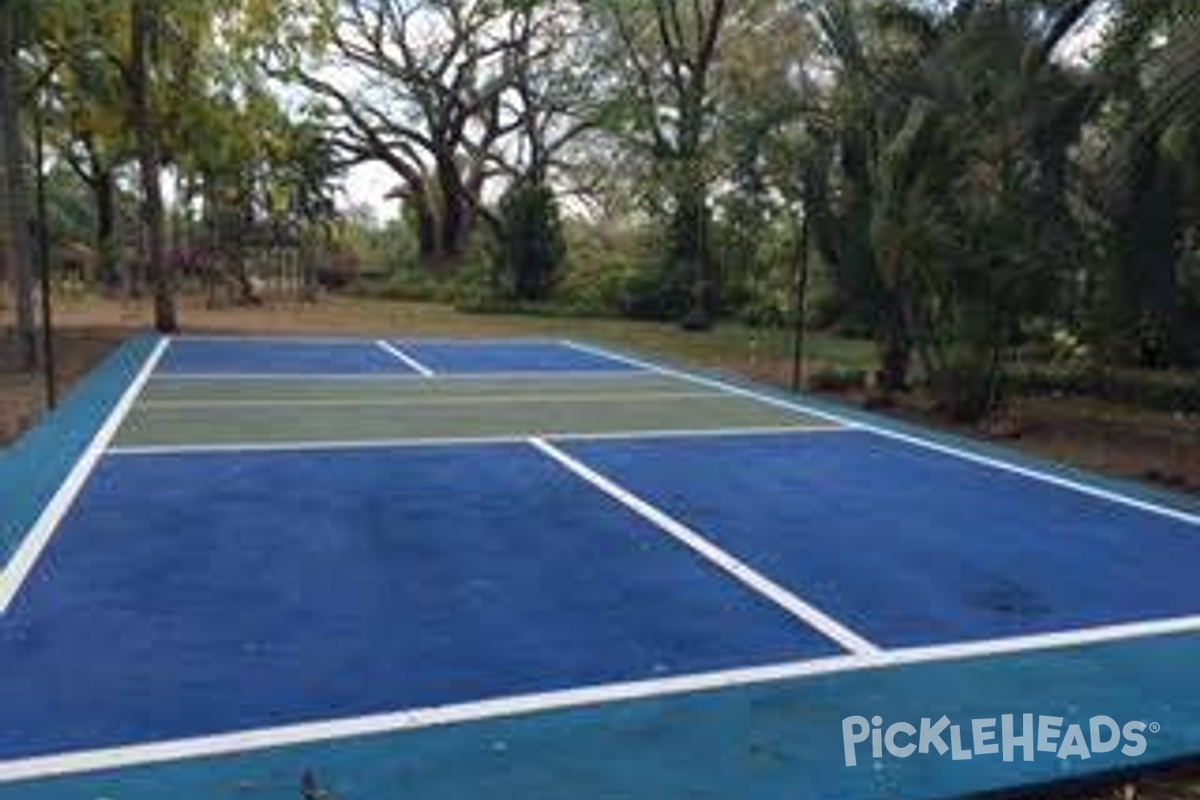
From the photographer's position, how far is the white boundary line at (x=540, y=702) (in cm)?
412

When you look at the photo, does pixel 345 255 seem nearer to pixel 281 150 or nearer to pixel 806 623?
pixel 281 150

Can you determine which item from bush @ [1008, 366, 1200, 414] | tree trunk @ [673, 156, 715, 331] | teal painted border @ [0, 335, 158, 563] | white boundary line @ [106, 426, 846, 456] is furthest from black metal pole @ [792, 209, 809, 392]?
teal painted border @ [0, 335, 158, 563]

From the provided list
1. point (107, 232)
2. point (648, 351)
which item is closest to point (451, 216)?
point (107, 232)

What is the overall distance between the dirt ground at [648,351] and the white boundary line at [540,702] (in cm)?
394

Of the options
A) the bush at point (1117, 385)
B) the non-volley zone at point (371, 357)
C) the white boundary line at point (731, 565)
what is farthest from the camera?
the non-volley zone at point (371, 357)

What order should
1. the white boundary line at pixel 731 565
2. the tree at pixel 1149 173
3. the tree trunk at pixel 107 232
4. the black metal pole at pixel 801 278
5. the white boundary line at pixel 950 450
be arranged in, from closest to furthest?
the white boundary line at pixel 731 565
the white boundary line at pixel 950 450
the tree at pixel 1149 173
the black metal pole at pixel 801 278
the tree trunk at pixel 107 232

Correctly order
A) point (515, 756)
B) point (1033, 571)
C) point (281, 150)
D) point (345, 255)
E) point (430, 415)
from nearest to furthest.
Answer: point (515, 756)
point (1033, 571)
point (430, 415)
point (281, 150)
point (345, 255)

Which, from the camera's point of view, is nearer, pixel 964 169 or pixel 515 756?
pixel 515 756

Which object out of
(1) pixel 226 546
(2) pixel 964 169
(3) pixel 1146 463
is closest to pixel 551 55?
(2) pixel 964 169

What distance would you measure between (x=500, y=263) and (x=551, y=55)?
7592 millimetres

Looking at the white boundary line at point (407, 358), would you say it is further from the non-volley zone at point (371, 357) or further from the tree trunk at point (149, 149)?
the tree trunk at point (149, 149)

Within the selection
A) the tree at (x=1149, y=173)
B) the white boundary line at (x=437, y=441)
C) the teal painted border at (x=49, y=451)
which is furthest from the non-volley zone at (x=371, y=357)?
the tree at (x=1149, y=173)

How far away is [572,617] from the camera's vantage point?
569cm

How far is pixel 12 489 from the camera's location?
7977 millimetres
